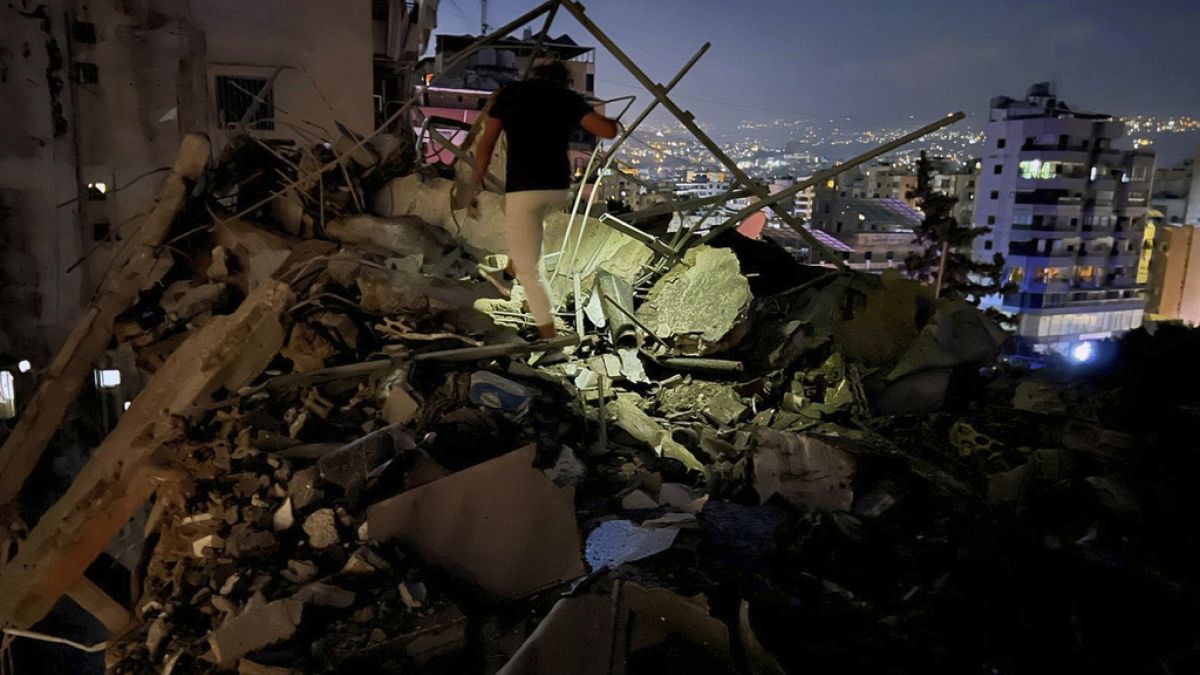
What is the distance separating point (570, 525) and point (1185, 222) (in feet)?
147

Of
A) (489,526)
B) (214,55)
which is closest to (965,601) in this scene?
(489,526)

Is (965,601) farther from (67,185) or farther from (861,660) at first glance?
(67,185)

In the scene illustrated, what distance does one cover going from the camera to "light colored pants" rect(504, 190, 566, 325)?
4750mm

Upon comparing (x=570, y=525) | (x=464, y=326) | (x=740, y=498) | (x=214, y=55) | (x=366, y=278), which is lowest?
(x=740, y=498)

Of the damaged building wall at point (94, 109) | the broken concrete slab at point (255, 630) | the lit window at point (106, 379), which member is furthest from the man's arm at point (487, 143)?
Answer: the lit window at point (106, 379)

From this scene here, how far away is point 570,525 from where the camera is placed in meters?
3.02

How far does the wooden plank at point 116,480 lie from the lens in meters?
3.83

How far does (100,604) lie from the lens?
3912mm

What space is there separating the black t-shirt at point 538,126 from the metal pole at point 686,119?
1060 millimetres

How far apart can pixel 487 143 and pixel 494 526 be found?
2930 mm

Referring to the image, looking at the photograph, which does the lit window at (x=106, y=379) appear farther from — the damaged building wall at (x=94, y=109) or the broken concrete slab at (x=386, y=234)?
the broken concrete slab at (x=386, y=234)

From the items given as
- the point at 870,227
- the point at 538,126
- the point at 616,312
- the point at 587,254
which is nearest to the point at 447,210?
the point at 587,254

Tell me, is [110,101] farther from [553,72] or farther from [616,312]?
[616,312]

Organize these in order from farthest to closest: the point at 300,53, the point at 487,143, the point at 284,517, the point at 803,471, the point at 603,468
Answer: the point at 300,53 < the point at 487,143 < the point at 603,468 < the point at 803,471 < the point at 284,517
